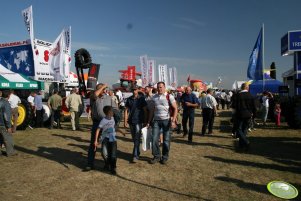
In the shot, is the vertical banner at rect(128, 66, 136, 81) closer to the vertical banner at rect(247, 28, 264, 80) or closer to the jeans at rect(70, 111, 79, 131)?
the vertical banner at rect(247, 28, 264, 80)

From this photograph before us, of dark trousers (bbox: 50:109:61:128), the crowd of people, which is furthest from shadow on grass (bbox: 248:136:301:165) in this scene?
dark trousers (bbox: 50:109:61:128)

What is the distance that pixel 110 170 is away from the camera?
6113mm

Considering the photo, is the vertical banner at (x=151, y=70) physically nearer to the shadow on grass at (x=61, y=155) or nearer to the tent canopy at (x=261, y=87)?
the tent canopy at (x=261, y=87)

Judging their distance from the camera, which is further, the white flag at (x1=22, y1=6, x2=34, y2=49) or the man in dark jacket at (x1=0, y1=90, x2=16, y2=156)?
the white flag at (x1=22, y1=6, x2=34, y2=49)

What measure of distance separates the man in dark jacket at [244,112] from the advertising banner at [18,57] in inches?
400

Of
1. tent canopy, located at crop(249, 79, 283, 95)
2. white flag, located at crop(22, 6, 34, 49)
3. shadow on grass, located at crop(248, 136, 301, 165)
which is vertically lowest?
shadow on grass, located at crop(248, 136, 301, 165)

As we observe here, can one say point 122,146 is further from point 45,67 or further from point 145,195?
point 45,67

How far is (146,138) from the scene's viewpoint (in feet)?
22.8

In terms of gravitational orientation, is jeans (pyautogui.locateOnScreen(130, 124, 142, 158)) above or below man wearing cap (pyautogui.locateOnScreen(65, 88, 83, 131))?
below

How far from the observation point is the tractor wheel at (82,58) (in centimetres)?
1155

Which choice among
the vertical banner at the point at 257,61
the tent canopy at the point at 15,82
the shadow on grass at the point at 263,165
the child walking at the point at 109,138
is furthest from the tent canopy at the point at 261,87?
the child walking at the point at 109,138

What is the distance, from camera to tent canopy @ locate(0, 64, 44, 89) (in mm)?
11594

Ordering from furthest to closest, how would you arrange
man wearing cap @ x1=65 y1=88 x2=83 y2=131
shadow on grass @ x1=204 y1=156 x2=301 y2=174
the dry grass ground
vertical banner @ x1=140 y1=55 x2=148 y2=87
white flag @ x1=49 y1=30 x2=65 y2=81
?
1. vertical banner @ x1=140 y1=55 x2=148 y2=87
2. white flag @ x1=49 y1=30 x2=65 y2=81
3. man wearing cap @ x1=65 y1=88 x2=83 y2=131
4. shadow on grass @ x1=204 y1=156 x2=301 y2=174
5. the dry grass ground

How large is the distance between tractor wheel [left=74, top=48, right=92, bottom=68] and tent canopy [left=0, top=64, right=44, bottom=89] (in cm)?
260
